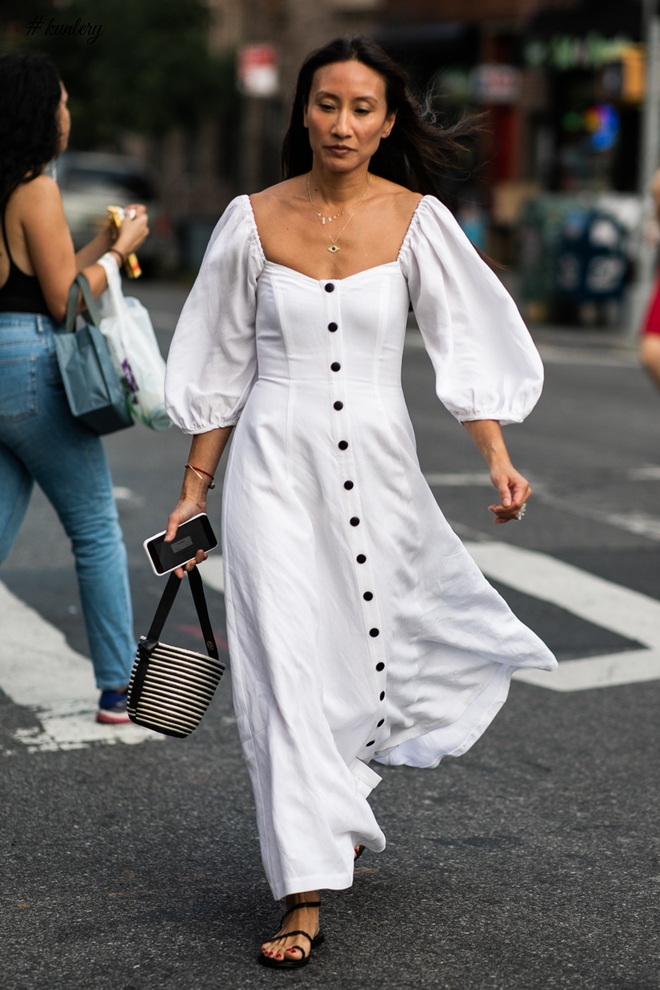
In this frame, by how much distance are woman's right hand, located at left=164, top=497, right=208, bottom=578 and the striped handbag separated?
4 centimetres

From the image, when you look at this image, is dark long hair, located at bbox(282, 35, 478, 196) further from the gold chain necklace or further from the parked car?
the parked car

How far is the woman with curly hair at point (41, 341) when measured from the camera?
4.45 meters

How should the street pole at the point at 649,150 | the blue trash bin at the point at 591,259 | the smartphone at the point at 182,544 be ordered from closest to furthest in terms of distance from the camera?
the smartphone at the point at 182,544 < the street pole at the point at 649,150 < the blue trash bin at the point at 591,259

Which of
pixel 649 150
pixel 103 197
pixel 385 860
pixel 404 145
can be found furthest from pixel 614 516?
pixel 103 197

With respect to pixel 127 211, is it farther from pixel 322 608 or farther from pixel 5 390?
pixel 322 608

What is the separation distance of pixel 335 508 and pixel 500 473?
1.21 ft

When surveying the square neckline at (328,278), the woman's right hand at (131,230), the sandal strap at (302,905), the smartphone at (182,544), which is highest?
the square neckline at (328,278)

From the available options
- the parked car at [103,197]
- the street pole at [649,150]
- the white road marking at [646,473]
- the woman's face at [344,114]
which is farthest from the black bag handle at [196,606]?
the parked car at [103,197]

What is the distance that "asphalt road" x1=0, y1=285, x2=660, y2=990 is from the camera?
321cm

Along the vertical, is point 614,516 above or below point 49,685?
below

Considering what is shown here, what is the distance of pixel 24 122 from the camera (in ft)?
14.7

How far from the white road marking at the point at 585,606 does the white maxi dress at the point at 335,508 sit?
206cm

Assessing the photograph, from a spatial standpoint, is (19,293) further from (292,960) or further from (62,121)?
(292,960)

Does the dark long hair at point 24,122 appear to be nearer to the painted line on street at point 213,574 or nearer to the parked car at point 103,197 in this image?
the painted line on street at point 213,574
